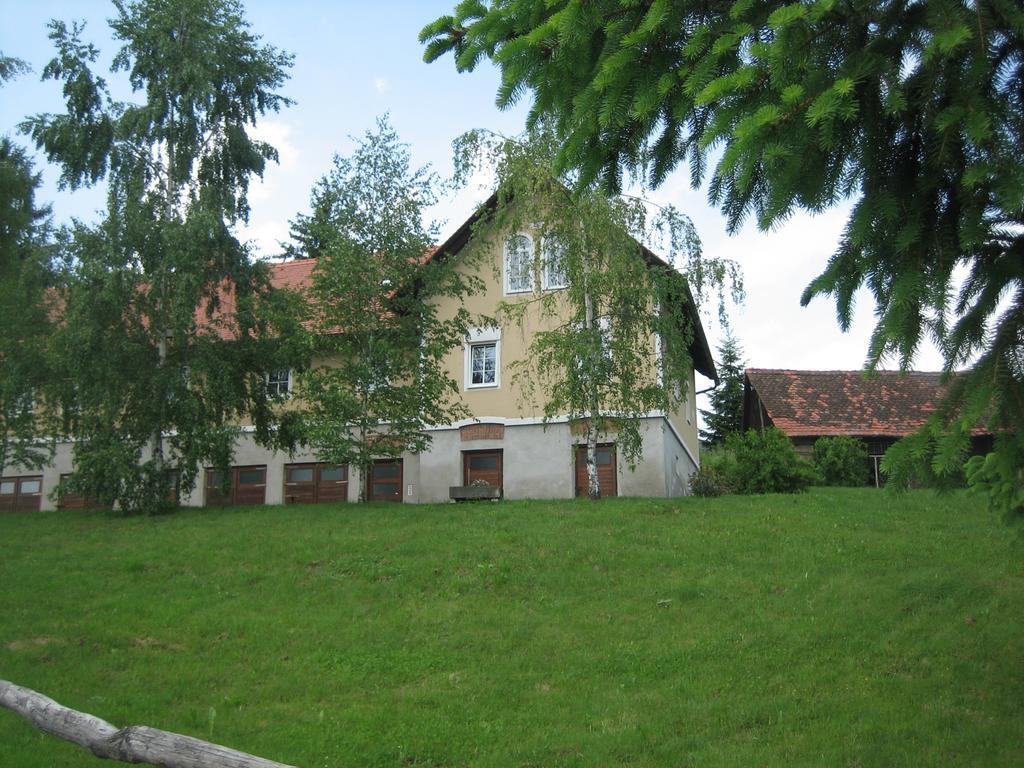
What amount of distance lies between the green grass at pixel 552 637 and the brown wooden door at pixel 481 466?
653 cm

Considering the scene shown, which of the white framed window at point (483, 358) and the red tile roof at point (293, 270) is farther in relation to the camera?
the red tile roof at point (293, 270)

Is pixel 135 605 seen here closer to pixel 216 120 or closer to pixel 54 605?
pixel 54 605

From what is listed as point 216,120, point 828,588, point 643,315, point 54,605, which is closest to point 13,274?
point 216,120

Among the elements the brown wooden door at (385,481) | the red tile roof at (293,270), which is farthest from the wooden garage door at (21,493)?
the brown wooden door at (385,481)

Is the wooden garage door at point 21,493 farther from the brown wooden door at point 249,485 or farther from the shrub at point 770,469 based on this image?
the shrub at point 770,469

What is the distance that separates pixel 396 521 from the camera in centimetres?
1916

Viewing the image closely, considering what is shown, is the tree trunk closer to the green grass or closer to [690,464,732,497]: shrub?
[690,464,732,497]: shrub

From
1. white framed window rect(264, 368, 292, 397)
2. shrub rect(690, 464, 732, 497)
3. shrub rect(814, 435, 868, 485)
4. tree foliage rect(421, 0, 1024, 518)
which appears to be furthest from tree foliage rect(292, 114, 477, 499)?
tree foliage rect(421, 0, 1024, 518)

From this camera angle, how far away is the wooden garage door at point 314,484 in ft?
89.2

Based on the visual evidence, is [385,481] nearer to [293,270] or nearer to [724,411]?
[293,270]

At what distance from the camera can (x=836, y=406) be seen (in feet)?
103

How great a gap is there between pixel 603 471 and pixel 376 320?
730cm

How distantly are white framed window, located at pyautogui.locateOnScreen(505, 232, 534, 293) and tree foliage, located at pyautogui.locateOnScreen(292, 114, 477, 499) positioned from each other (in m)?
1.22

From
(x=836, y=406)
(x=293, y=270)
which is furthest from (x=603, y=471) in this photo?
(x=293, y=270)
